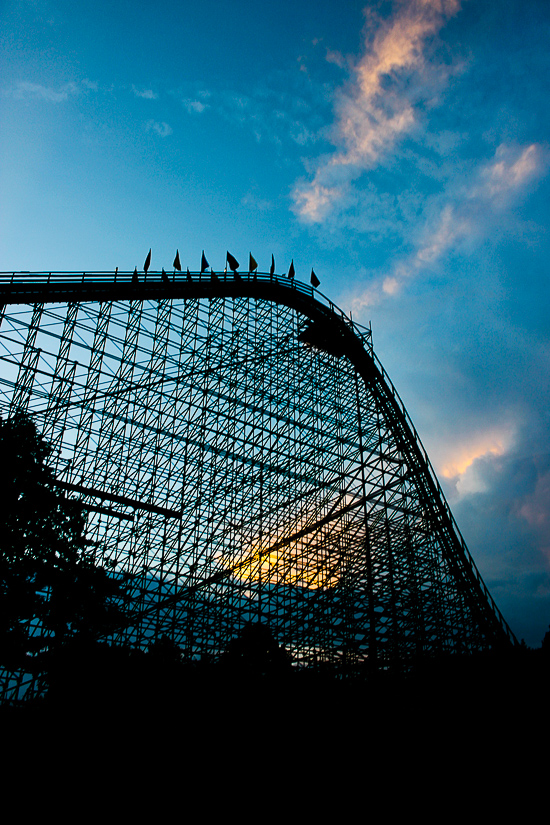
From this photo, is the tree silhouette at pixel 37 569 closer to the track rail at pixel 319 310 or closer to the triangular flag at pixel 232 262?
the track rail at pixel 319 310

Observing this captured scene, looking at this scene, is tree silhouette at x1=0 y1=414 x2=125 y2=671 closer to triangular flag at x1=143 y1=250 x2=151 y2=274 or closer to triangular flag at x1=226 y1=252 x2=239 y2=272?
triangular flag at x1=143 y1=250 x2=151 y2=274

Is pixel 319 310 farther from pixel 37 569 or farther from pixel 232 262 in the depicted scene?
pixel 37 569

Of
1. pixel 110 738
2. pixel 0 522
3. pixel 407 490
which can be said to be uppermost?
pixel 407 490

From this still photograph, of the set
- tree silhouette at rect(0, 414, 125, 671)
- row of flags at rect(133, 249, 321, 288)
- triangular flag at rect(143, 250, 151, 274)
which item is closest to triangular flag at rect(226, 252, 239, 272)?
row of flags at rect(133, 249, 321, 288)

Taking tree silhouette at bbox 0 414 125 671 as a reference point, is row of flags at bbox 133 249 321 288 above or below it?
above

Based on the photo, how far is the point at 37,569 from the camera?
40.1 ft

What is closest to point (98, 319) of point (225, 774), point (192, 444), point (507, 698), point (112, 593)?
point (192, 444)

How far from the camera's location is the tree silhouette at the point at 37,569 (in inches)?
464

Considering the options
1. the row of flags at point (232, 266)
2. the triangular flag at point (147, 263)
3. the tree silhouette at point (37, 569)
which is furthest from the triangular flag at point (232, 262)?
the tree silhouette at point (37, 569)

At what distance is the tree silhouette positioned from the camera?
38.6 ft

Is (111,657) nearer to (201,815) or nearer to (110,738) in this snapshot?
(110,738)

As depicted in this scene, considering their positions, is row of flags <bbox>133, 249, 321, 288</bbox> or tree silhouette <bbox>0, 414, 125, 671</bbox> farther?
row of flags <bbox>133, 249, 321, 288</bbox>

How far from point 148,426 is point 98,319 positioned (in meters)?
3.36

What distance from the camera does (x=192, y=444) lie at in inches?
661
